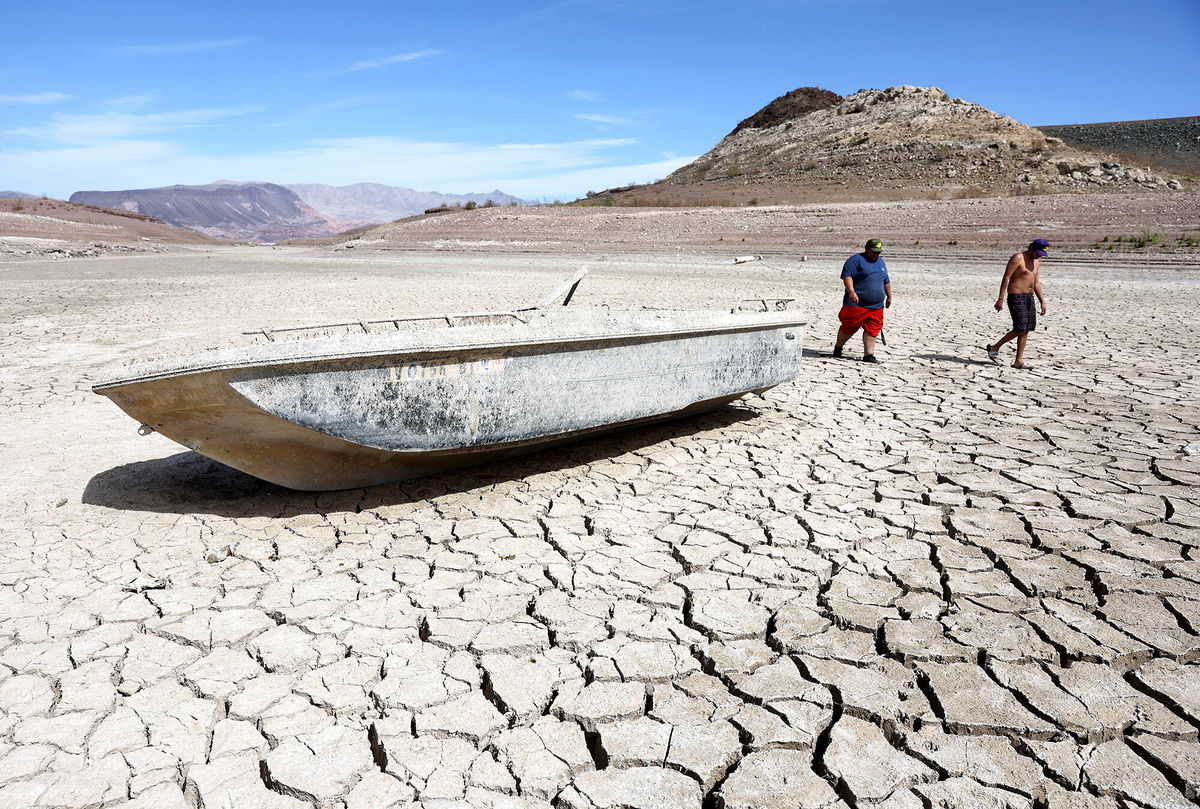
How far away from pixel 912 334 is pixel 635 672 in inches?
267

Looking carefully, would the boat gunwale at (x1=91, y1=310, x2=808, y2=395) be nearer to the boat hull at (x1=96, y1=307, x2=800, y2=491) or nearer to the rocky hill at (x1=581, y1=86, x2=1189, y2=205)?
the boat hull at (x1=96, y1=307, x2=800, y2=491)

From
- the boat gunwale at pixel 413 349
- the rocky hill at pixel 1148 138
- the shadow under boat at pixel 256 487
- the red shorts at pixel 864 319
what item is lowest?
the shadow under boat at pixel 256 487

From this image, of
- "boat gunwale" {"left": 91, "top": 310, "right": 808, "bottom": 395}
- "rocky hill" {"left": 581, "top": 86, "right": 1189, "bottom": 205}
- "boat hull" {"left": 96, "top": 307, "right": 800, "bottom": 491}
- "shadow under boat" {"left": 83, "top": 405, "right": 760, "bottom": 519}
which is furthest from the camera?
"rocky hill" {"left": 581, "top": 86, "right": 1189, "bottom": 205}

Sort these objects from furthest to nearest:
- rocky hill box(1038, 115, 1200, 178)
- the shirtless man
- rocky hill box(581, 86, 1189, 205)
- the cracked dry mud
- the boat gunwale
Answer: rocky hill box(1038, 115, 1200, 178) → rocky hill box(581, 86, 1189, 205) → the shirtless man → the boat gunwale → the cracked dry mud

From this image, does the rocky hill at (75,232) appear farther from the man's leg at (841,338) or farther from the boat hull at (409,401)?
the man's leg at (841,338)

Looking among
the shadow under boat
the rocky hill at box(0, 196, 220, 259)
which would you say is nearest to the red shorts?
the shadow under boat

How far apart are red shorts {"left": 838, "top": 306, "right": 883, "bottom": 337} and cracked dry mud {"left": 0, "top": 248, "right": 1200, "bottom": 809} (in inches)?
73.1

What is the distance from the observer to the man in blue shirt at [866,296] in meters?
6.42

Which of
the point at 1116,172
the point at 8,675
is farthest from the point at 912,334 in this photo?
the point at 1116,172

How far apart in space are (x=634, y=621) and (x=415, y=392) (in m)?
1.42

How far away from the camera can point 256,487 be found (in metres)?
3.62

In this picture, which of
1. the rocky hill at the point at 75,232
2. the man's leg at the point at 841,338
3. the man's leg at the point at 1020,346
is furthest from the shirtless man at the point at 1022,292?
the rocky hill at the point at 75,232

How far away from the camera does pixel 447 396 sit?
10.6 ft

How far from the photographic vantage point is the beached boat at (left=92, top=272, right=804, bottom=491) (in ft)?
9.27
